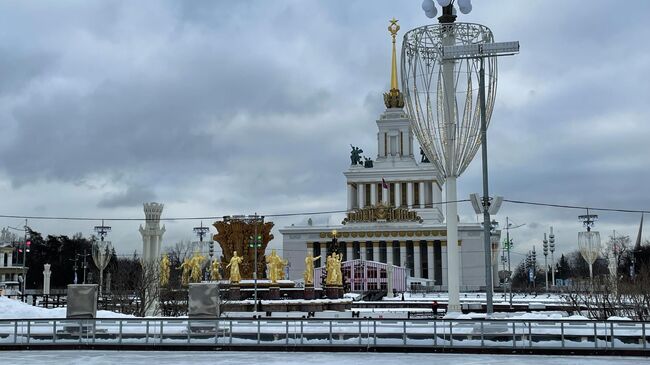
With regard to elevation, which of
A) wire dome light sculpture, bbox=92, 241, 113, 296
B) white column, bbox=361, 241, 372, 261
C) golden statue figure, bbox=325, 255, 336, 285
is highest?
white column, bbox=361, 241, 372, 261

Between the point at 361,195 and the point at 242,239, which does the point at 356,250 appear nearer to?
the point at 361,195

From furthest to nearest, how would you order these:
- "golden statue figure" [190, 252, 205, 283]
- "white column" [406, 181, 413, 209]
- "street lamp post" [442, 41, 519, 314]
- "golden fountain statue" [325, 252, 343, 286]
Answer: "white column" [406, 181, 413, 209] < "golden statue figure" [190, 252, 205, 283] < "golden fountain statue" [325, 252, 343, 286] < "street lamp post" [442, 41, 519, 314]

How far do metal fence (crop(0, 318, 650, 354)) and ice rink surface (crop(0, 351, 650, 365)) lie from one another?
23.6 inches

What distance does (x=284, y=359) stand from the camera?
65.6 ft

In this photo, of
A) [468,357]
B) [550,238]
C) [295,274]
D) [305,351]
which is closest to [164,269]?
[305,351]

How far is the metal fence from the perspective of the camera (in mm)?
20672

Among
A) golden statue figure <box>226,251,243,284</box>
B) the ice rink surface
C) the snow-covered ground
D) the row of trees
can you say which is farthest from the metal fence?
the row of trees

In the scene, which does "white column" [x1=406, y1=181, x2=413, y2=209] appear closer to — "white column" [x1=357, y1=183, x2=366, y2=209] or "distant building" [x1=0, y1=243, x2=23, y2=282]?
"white column" [x1=357, y1=183, x2=366, y2=209]

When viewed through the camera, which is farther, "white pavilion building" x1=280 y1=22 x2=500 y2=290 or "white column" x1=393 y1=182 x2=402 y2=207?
"white column" x1=393 y1=182 x2=402 y2=207

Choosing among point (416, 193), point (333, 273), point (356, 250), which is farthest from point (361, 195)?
point (333, 273)

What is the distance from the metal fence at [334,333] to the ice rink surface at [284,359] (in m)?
0.60

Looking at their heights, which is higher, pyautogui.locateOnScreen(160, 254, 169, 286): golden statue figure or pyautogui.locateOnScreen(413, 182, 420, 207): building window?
pyautogui.locateOnScreen(413, 182, 420, 207): building window

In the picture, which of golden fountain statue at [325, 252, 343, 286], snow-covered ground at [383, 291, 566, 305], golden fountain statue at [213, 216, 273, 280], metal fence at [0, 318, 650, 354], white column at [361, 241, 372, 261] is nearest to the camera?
metal fence at [0, 318, 650, 354]

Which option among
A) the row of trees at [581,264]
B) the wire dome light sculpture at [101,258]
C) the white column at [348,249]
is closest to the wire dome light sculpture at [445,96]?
the wire dome light sculpture at [101,258]
